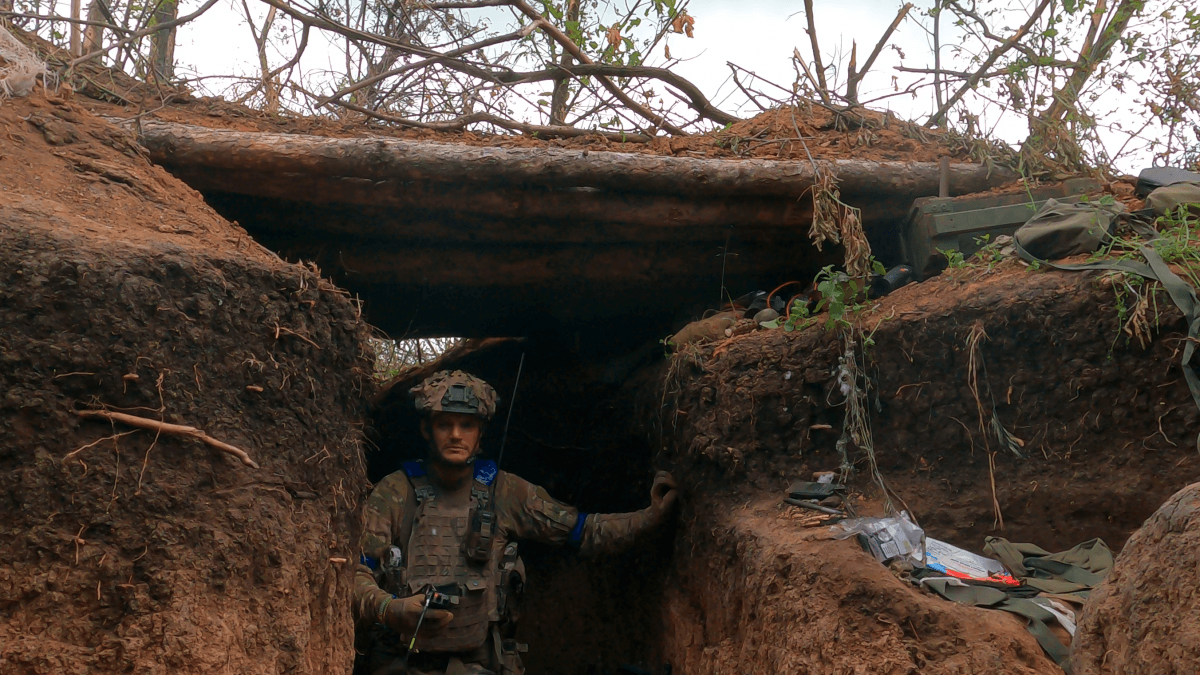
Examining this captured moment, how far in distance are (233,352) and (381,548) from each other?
169cm

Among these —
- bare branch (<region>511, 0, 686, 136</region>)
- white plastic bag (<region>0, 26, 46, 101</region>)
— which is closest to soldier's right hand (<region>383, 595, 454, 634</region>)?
white plastic bag (<region>0, 26, 46, 101</region>)

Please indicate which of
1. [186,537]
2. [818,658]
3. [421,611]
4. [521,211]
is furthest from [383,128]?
[818,658]

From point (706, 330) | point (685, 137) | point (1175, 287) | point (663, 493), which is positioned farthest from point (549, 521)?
point (1175, 287)

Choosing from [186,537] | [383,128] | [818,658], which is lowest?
[818,658]

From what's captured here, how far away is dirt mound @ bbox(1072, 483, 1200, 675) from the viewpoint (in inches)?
93.3

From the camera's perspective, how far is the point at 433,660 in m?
4.84

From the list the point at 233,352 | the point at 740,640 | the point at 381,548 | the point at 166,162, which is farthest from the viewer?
the point at 381,548

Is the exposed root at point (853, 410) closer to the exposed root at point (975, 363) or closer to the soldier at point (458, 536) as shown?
the exposed root at point (975, 363)

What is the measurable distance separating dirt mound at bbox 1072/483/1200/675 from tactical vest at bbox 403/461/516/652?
9.41 ft

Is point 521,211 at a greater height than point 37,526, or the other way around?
point 521,211

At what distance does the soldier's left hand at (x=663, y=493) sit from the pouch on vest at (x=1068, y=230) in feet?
6.29

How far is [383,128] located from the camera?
5.55m

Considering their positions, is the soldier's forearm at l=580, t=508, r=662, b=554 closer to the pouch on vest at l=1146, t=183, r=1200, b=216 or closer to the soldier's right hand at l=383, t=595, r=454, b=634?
the soldier's right hand at l=383, t=595, r=454, b=634

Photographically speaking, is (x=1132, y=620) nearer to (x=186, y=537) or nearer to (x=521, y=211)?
(x=186, y=537)
